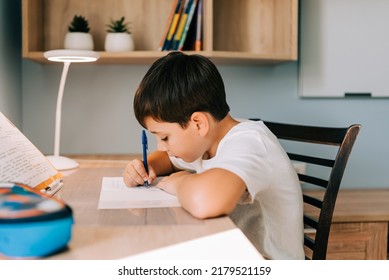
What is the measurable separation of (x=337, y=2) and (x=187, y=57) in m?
1.05

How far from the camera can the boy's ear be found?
0.95m

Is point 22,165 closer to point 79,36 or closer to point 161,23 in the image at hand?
point 79,36

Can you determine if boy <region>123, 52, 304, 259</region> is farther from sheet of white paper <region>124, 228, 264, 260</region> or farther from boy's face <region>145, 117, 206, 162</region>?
sheet of white paper <region>124, 228, 264, 260</region>

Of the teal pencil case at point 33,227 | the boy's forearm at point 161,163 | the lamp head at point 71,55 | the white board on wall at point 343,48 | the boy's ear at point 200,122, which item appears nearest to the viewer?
the teal pencil case at point 33,227

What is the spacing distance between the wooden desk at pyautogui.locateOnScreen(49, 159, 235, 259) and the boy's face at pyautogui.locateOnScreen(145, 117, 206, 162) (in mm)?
167

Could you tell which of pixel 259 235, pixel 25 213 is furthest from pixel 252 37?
pixel 25 213

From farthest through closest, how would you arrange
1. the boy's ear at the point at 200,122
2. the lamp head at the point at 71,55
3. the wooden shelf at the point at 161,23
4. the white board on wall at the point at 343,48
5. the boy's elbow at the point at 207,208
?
1. the white board on wall at the point at 343,48
2. the wooden shelf at the point at 161,23
3. the lamp head at the point at 71,55
4. the boy's ear at the point at 200,122
5. the boy's elbow at the point at 207,208

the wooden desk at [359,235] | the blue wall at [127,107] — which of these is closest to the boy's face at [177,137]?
the wooden desk at [359,235]

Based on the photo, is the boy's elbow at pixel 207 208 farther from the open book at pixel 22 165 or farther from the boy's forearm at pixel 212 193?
the open book at pixel 22 165

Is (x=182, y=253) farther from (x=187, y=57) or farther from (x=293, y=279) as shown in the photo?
(x=187, y=57)

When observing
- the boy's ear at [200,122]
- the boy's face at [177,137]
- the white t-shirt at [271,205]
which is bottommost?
the white t-shirt at [271,205]

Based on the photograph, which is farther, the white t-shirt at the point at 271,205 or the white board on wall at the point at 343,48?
the white board on wall at the point at 343,48

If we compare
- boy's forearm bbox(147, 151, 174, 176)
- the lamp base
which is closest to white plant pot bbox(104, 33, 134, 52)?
the lamp base

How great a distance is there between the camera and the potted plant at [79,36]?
1652 millimetres
